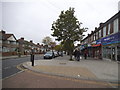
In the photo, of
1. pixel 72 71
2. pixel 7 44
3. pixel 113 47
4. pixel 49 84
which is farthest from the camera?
pixel 7 44

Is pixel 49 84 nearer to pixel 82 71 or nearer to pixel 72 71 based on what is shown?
pixel 72 71

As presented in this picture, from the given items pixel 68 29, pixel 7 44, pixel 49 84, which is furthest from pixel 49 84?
pixel 7 44

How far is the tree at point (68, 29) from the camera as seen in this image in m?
19.4

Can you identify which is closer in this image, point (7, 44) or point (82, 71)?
point (82, 71)

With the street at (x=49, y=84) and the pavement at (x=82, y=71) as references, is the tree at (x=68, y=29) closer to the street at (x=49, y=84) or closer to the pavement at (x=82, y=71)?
the pavement at (x=82, y=71)

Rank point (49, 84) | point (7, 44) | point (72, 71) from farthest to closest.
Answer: point (7, 44), point (72, 71), point (49, 84)

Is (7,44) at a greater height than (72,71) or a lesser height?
greater

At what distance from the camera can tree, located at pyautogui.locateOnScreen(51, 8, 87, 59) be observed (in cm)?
1941

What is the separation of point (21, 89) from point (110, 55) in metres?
16.7

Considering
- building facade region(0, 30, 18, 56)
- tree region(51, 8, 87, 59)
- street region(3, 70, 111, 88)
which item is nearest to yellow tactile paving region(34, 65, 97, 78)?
street region(3, 70, 111, 88)

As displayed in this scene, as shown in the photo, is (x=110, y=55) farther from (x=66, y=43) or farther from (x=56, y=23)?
(x=56, y=23)

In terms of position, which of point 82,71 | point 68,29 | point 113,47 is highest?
point 68,29

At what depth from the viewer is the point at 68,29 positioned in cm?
1941

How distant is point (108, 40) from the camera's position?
756 inches
